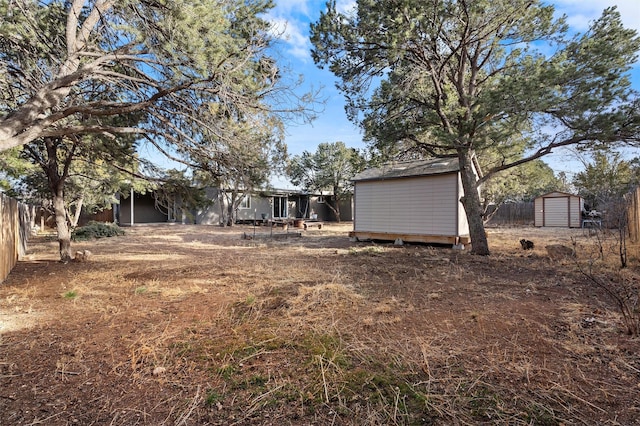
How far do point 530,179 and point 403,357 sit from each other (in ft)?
55.3

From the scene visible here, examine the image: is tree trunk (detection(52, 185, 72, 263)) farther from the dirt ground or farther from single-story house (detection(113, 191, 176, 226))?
single-story house (detection(113, 191, 176, 226))

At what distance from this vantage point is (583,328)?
3174 millimetres

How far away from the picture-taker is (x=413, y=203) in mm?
10922

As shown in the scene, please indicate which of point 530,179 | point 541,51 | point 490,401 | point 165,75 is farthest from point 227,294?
point 530,179

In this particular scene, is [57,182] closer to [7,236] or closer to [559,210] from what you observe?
[7,236]

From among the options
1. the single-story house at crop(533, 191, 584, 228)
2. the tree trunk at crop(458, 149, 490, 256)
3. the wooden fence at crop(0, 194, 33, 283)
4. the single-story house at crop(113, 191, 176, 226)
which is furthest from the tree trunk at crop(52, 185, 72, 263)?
the single-story house at crop(533, 191, 584, 228)

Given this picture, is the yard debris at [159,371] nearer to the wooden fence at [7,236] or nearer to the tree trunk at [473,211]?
the wooden fence at [7,236]

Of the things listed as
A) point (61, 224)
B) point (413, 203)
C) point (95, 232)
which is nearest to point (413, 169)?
point (413, 203)

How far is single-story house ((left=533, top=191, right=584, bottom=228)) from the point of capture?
64.5ft

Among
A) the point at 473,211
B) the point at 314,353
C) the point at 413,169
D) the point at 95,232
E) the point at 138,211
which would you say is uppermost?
the point at 413,169

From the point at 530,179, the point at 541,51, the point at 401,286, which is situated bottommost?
the point at 401,286

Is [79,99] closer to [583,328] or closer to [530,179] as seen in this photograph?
[583,328]

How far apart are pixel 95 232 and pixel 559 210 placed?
982 inches

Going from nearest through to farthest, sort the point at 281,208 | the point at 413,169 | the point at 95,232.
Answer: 1. the point at 413,169
2. the point at 95,232
3. the point at 281,208
